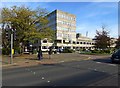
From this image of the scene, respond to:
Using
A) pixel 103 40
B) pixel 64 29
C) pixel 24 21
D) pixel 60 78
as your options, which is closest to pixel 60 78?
pixel 60 78

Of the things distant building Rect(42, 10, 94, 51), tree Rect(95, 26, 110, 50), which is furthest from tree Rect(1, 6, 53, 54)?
distant building Rect(42, 10, 94, 51)

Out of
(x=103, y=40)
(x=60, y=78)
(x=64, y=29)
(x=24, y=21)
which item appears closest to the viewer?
(x=60, y=78)

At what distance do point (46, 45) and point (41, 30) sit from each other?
189ft

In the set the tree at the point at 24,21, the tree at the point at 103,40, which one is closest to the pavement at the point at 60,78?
the tree at the point at 24,21

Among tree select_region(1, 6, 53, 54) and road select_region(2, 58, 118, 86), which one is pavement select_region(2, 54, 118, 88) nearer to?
road select_region(2, 58, 118, 86)

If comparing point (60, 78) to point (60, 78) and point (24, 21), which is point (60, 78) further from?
point (24, 21)

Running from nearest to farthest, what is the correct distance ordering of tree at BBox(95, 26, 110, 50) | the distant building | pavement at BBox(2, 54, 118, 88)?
1. pavement at BBox(2, 54, 118, 88)
2. tree at BBox(95, 26, 110, 50)
3. the distant building

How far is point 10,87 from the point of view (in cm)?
928

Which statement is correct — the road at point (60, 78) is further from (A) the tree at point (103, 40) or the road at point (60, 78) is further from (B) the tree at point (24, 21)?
(A) the tree at point (103, 40)

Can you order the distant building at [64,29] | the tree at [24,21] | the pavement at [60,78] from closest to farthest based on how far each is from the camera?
1. the pavement at [60,78]
2. the tree at [24,21]
3. the distant building at [64,29]

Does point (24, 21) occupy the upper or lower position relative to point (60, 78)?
upper

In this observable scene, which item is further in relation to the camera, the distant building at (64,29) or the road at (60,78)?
the distant building at (64,29)

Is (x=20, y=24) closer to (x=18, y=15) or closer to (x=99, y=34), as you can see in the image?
(x=18, y=15)

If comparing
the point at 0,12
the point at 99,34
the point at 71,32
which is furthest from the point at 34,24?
the point at 71,32
